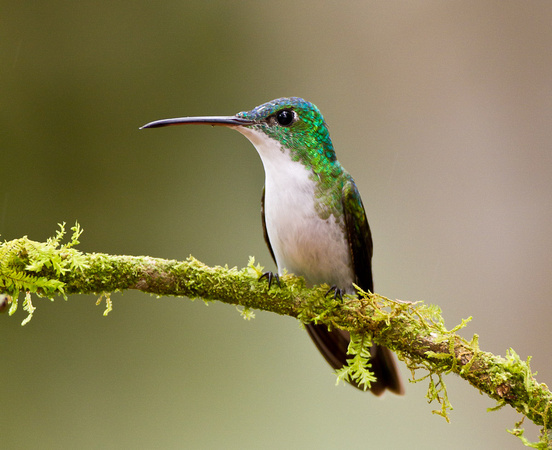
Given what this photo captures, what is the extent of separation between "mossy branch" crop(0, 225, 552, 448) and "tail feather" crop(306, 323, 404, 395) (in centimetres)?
38

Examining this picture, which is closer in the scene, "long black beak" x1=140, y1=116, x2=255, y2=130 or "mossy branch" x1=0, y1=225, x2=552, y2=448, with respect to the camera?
"mossy branch" x1=0, y1=225, x2=552, y2=448

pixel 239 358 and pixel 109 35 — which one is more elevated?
pixel 109 35

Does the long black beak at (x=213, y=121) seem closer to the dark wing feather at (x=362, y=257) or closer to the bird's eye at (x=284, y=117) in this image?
the bird's eye at (x=284, y=117)

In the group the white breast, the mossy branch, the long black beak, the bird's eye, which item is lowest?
the mossy branch

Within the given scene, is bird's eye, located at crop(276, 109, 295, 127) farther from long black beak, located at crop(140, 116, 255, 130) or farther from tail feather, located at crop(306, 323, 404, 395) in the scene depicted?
tail feather, located at crop(306, 323, 404, 395)

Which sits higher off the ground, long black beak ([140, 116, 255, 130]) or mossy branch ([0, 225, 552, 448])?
long black beak ([140, 116, 255, 130])

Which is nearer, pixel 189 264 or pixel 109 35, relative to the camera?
pixel 189 264

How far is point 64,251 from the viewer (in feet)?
4.59

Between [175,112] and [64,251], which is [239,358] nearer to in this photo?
[175,112]

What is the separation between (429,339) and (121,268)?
0.84m

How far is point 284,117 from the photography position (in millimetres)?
1852

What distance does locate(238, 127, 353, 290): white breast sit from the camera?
1804 mm

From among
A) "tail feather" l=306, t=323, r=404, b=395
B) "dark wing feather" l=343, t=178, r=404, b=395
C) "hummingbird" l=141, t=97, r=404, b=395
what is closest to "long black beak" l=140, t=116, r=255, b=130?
"hummingbird" l=141, t=97, r=404, b=395

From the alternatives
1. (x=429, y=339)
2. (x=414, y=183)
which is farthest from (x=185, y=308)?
(x=429, y=339)
